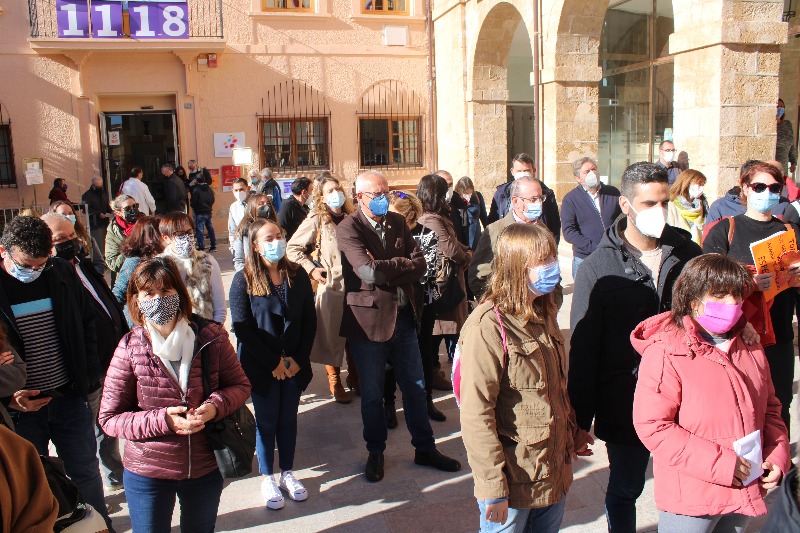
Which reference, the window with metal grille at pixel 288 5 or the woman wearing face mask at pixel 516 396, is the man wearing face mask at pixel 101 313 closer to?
the woman wearing face mask at pixel 516 396

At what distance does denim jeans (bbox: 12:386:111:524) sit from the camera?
11.1 feet

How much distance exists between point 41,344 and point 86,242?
1677 mm

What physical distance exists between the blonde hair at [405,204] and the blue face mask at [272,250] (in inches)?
58.5

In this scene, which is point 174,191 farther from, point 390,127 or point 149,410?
point 149,410

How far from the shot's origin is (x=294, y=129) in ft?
52.1

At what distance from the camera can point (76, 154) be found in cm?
1463

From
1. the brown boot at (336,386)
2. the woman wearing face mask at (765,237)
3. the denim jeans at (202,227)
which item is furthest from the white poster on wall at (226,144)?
the woman wearing face mask at (765,237)

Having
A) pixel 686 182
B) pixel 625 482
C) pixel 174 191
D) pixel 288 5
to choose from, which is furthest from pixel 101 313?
pixel 288 5

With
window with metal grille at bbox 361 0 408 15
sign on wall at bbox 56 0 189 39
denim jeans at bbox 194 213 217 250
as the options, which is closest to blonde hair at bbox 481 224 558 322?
denim jeans at bbox 194 213 217 250

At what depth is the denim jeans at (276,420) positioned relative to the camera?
394 cm

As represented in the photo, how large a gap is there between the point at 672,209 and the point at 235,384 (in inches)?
108

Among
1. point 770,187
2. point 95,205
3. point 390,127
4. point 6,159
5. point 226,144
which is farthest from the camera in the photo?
point 390,127

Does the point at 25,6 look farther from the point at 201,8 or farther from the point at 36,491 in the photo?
the point at 36,491

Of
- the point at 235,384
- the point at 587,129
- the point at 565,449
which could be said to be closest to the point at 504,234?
the point at 565,449
